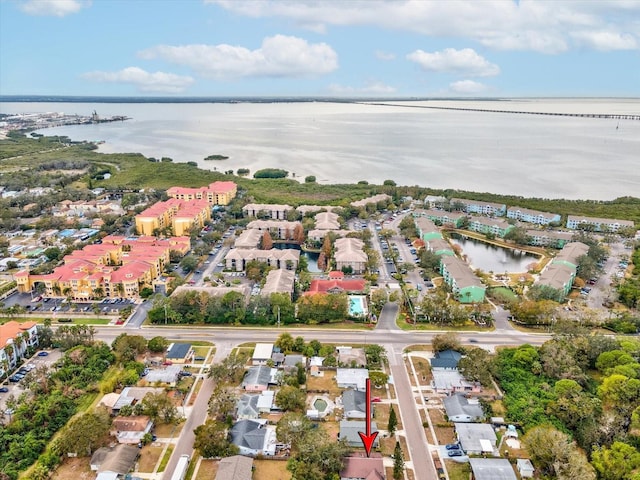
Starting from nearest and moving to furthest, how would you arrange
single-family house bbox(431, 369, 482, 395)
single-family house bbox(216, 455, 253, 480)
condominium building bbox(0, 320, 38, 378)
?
single-family house bbox(216, 455, 253, 480) → single-family house bbox(431, 369, 482, 395) → condominium building bbox(0, 320, 38, 378)

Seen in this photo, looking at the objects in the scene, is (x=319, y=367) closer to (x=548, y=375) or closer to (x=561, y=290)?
(x=548, y=375)

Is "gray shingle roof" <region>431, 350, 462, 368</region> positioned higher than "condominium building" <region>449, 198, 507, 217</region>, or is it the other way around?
"condominium building" <region>449, 198, 507, 217</region>

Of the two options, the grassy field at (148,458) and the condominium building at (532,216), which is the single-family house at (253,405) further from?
the condominium building at (532,216)

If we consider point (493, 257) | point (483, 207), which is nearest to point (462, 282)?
point (493, 257)

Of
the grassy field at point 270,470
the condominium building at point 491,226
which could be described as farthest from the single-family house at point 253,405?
the condominium building at point 491,226

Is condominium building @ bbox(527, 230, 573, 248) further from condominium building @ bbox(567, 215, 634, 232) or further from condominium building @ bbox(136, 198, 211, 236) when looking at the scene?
condominium building @ bbox(136, 198, 211, 236)

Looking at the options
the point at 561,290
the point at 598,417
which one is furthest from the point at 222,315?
the point at 561,290

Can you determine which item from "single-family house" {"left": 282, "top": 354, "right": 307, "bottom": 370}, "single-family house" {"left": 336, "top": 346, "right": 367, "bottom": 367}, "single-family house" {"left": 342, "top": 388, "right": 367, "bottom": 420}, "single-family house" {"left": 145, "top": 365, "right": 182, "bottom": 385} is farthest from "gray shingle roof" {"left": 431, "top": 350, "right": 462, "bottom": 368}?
"single-family house" {"left": 145, "top": 365, "right": 182, "bottom": 385}
